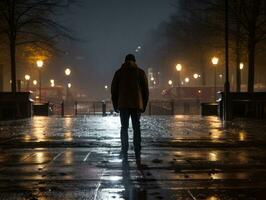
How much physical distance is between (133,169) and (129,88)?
165 centimetres

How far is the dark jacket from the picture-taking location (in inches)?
412

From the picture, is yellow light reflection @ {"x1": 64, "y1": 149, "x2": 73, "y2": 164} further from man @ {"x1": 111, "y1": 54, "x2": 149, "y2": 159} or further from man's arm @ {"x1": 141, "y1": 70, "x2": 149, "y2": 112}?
man's arm @ {"x1": 141, "y1": 70, "x2": 149, "y2": 112}

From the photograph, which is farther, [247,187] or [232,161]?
[232,161]

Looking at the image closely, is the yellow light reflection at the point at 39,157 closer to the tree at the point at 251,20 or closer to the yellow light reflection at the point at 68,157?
the yellow light reflection at the point at 68,157

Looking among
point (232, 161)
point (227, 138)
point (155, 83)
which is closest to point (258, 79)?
point (155, 83)

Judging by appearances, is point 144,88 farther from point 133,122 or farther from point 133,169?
point 133,169

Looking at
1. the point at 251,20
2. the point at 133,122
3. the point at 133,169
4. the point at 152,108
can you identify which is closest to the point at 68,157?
the point at 133,122

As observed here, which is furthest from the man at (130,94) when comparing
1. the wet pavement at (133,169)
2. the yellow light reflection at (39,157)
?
the yellow light reflection at (39,157)

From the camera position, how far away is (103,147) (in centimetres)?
1320

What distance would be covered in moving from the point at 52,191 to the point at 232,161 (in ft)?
13.6

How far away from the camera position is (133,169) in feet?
31.0

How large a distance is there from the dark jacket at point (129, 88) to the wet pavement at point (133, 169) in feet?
3.24

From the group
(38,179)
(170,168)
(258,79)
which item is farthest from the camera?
(258,79)

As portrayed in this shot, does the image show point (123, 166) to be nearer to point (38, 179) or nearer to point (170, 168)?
point (170, 168)
